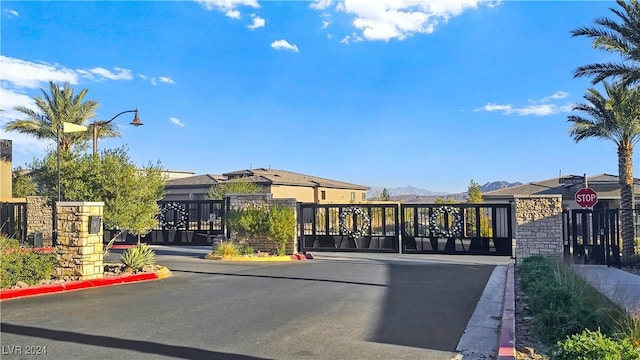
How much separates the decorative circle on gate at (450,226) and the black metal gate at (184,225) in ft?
31.7

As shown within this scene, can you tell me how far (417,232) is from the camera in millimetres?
20469

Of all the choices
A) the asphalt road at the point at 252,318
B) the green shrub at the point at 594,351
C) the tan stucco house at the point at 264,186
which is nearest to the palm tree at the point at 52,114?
the tan stucco house at the point at 264,186

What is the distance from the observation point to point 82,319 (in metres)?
8.21

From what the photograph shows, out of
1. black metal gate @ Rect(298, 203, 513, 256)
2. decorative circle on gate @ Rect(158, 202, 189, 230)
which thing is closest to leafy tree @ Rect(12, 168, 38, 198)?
decorative circle on gate @ Rect(158, 202, 189, 230)

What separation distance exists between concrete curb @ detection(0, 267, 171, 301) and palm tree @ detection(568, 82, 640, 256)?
20.1 meters

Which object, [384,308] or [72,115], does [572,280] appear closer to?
[384,308]

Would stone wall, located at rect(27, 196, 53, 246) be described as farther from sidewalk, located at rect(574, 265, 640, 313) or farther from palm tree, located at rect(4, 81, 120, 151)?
sidewalk, located at rect(574, 265, 640, 313)

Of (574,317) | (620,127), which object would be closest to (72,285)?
(574,317)

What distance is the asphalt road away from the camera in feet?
21.2

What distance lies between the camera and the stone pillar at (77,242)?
39.6ft

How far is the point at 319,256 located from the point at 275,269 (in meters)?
5.22

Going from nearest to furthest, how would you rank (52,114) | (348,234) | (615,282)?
(615,282), (348,234), (52,114)

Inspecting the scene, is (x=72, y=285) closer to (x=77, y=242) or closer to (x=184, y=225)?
(x=77, y=242)

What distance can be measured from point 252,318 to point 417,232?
43.4 ft
